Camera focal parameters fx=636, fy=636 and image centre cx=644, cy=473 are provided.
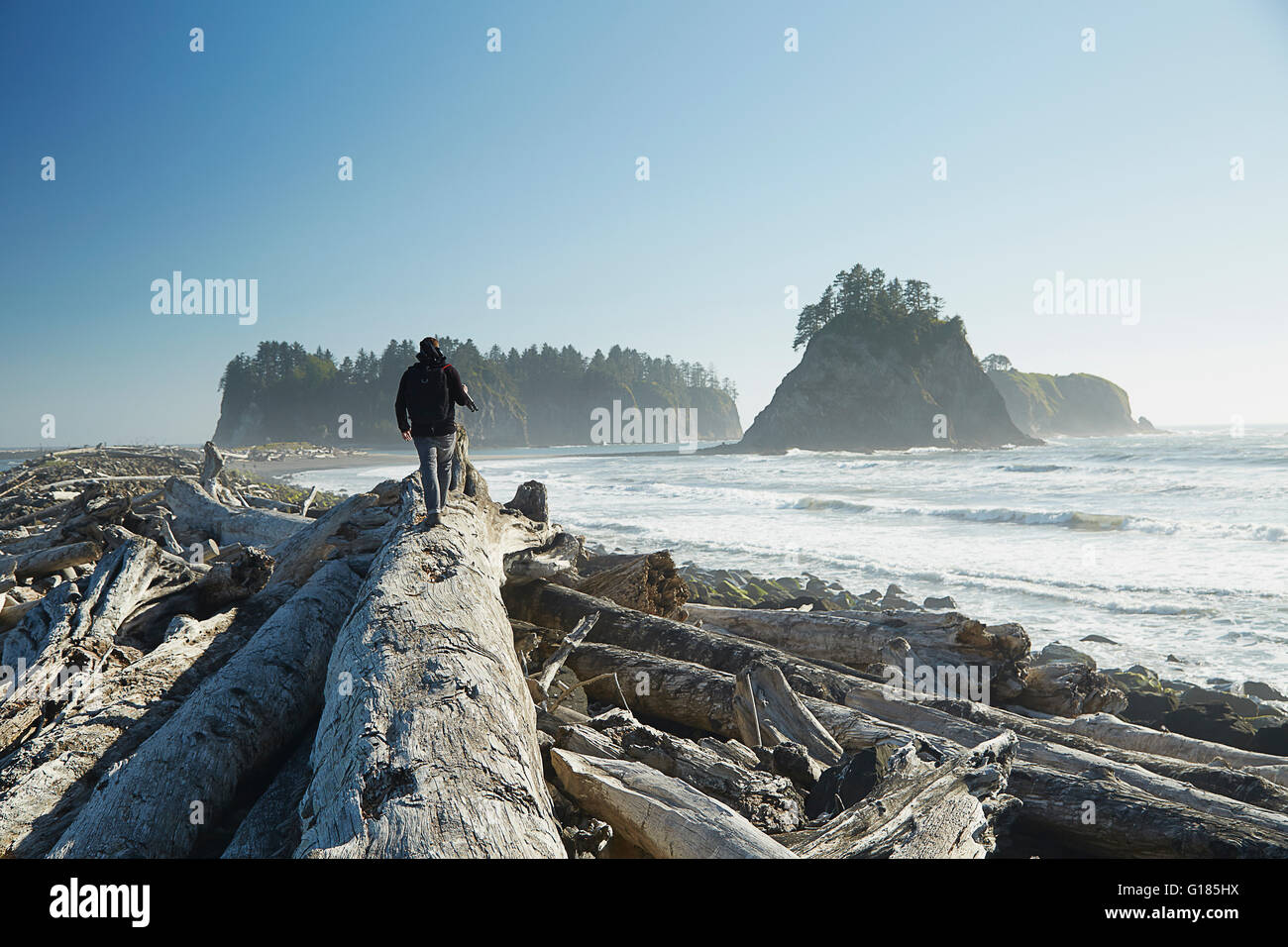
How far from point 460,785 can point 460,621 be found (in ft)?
4.47

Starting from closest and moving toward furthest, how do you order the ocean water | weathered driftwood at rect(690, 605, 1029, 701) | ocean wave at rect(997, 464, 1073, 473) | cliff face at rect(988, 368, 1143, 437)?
weathered driftwood at rect(690, 605, 1029, 701), the ocean water, ocean wave at rect(997, 464, 1073, 473), cliff face at rect(988, 368, 1143, 437)

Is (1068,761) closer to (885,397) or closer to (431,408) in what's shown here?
(431,408)

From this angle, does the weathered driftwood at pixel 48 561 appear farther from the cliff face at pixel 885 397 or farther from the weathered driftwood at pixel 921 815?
the cliff face at pixel 885 397

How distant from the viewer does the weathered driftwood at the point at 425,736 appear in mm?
1970

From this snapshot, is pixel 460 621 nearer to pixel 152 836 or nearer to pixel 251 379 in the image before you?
pixel 152 836

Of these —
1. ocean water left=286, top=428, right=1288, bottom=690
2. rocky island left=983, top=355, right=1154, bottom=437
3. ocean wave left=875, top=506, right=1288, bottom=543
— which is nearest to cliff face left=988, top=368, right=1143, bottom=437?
rocky island left=983, top=355, right=1154, bottom=437

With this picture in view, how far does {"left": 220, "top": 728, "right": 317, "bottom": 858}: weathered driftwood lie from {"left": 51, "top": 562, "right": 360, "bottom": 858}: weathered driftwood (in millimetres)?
185

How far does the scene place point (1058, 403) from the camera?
5428 inches

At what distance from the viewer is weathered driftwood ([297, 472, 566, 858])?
6.46ft

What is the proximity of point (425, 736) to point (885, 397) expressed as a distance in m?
78.5

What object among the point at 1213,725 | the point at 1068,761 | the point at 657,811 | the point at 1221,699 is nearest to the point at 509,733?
the point at 657,811

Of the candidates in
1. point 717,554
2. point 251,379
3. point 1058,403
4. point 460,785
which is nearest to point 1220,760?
point 460,785

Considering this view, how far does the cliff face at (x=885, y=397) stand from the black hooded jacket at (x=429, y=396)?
71660 millimetres

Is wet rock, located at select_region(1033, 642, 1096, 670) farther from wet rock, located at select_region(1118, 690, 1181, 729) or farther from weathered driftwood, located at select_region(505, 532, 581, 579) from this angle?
weathered driftwood, located at select_region(505, 532, 581, 579)
